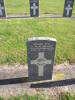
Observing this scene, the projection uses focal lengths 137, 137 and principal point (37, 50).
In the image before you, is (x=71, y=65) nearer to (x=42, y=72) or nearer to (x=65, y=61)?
(x=65, y=61)

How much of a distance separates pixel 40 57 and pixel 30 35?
322cm

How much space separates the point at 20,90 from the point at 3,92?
1.66 feet

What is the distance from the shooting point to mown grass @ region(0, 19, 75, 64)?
5.48 meters

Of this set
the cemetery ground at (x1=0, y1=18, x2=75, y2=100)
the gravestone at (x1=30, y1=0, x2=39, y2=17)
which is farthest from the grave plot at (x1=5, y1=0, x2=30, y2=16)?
the cemetery ground at (x1=0, y1=18, x2=75, y2=100)

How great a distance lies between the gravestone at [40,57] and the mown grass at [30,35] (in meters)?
1.07

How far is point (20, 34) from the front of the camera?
700 cm

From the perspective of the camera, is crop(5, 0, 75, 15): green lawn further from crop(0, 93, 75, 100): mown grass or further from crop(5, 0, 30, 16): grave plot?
crop(0, 93, 75, 100): mown grass

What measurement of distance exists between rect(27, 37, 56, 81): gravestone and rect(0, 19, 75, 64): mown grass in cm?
107

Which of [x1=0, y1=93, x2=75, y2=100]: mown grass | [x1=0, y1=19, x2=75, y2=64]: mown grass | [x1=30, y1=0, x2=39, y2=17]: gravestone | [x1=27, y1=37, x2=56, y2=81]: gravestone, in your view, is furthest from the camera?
[x1=30, y1=0, x2=39, y2=17]: gravestone

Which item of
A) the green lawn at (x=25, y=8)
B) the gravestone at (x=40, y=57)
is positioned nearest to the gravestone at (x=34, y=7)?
the green lawn at (x=25, y=8)

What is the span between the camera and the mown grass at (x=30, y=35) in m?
5.48

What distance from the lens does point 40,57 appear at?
3.88 metres

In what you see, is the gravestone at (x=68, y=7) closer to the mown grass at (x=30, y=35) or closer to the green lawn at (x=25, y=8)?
the mown grass at (x=30, y=35)

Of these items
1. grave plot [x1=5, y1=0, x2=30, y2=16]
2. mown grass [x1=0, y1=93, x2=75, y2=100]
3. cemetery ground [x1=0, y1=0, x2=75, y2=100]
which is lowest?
mown grass [x1=0, y1=93, x2=75, y2=100]
